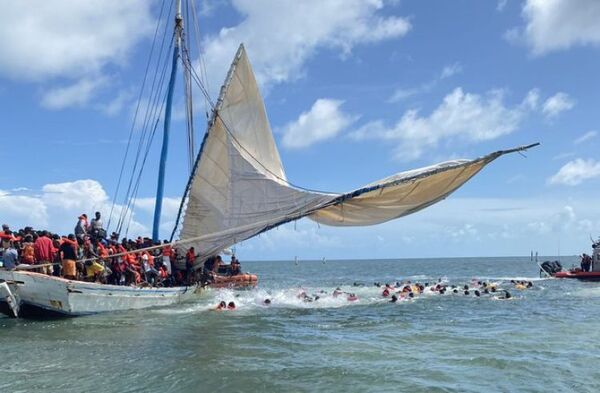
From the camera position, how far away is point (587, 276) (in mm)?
53156

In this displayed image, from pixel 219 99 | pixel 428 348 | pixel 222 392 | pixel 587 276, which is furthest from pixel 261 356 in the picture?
pixel 587 276

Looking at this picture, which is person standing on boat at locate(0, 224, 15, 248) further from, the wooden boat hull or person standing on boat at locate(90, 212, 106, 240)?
the wooden boat hull

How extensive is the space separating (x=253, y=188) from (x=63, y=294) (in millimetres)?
9396

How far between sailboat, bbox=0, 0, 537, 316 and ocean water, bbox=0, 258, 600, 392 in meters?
0.99

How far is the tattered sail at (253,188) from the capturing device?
2125 cm

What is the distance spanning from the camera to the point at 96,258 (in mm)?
21984

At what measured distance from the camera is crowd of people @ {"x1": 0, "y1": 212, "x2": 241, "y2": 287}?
70.7 ft

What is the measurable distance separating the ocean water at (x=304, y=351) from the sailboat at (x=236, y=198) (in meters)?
0.99

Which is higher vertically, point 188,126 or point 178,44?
point 178,44

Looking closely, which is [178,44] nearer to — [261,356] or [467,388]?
[261,356]

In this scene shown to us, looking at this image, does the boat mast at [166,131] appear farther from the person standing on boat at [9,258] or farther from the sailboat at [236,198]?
→ the person standing on boat at [9,258]

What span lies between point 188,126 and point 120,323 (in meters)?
16.4

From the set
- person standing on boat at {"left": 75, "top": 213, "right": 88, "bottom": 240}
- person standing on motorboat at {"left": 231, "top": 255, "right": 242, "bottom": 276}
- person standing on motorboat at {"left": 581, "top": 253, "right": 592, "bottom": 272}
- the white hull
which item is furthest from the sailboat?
person standing on motorboat at {"left": 581, "top": 253, "right": 592, "bottom": 272}

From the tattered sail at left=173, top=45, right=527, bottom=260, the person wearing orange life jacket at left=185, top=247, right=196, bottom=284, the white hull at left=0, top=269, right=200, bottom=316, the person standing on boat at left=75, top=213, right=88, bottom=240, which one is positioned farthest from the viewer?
the person wearing orange life jacket at left=185, top=247, right=196, bottom=284
